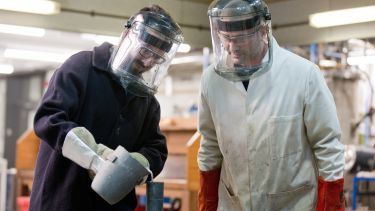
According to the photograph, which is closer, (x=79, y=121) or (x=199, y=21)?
(x=79, y=121)

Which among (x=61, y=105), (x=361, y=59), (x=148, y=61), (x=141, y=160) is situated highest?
(x=148, y=61)

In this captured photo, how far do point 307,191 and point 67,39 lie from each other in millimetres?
9257

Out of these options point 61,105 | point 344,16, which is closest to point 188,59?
point 344,16

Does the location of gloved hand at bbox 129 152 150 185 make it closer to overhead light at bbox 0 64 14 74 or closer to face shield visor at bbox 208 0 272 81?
face shield visor at bbox 208 0 272 81

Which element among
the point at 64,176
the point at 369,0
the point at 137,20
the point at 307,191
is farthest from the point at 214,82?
the point at 369,0

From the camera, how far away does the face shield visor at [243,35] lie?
6.70 feet

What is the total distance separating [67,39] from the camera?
10.7m

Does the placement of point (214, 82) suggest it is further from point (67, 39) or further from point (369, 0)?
point (67, 39)

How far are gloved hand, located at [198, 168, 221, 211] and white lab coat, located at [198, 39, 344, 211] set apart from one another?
0.14m

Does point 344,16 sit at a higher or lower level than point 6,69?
higher

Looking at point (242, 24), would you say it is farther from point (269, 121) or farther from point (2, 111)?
point (2, 111)

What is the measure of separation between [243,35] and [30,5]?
3.52 metres

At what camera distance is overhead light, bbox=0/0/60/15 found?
4984 mm

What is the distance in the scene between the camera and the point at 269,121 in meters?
2.04
